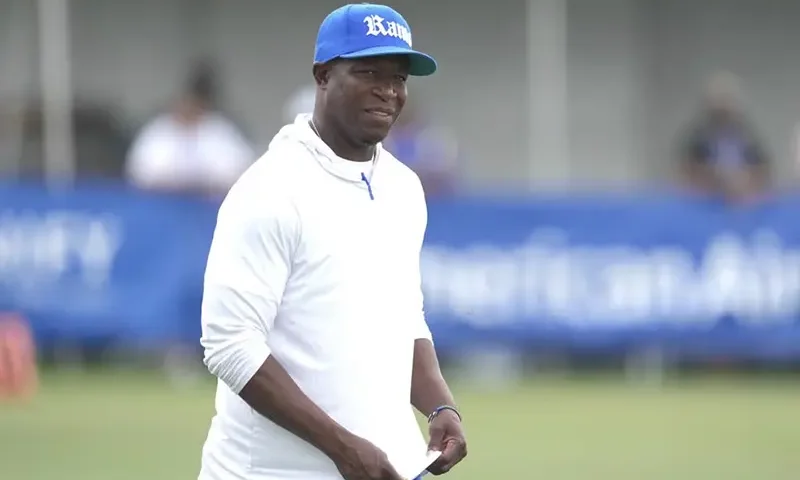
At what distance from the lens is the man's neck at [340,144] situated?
16.0 feet

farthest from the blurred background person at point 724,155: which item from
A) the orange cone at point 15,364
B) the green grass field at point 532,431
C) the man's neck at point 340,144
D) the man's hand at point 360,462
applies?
the man's hand at point 360,462

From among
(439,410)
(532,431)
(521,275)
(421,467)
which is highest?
(439,410)

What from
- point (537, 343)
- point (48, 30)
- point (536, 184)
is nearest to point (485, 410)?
point (537, 343)

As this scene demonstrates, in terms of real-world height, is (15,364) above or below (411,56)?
below

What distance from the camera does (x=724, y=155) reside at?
17.0 m

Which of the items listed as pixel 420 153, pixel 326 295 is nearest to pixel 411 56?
pixel 326 295

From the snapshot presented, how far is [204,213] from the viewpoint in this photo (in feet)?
53.4

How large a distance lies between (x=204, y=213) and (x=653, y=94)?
6.76m

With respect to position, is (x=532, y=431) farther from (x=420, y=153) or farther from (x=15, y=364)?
(x=420, y=153)

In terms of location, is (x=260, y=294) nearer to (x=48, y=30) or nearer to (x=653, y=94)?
(x=48, y=30)

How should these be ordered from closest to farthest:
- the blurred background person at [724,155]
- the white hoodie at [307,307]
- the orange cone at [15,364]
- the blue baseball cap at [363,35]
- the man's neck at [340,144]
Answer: the white hoodie at [307,307]
the blue baseball cap at [363,35]
the man's neck at [340,144]
the orange cone at [15,364]
the blurred background person at [724,155]

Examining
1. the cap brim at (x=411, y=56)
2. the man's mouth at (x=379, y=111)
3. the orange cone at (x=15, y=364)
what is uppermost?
the cap brim at (x=411, y=56)

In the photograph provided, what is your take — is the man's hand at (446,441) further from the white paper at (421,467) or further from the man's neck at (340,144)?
the man's neck at (340,144)

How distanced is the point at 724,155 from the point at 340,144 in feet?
41.0
